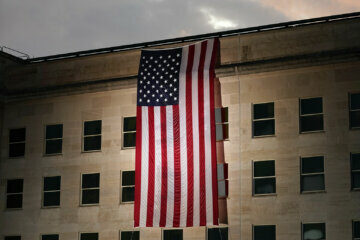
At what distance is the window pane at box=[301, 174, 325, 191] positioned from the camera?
5084 centimetres

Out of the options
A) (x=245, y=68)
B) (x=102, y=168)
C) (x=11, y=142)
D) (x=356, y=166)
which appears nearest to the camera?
(x=356, y=166)

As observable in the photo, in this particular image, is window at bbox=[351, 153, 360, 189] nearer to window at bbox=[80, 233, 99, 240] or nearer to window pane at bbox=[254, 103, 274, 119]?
window pane at bbox=[254, 103, 274, 119]

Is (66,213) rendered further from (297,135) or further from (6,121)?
(297,135)

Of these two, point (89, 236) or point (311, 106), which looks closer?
point (311, 106)

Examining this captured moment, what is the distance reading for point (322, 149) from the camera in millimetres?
51000

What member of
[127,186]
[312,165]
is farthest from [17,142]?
[312,165]

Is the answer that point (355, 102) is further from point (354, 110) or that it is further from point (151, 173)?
point (151, 173)

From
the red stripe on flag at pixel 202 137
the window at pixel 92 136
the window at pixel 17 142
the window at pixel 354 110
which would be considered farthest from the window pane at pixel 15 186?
the window at pixel 354 110

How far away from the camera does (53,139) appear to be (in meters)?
59.3

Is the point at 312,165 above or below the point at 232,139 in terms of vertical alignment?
below

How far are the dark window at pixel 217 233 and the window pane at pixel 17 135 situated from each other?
1546cm

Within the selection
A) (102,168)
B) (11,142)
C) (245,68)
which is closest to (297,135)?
(245,68)

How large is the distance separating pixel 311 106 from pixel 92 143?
14.9 metres

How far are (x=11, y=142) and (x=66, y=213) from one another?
7.00m
